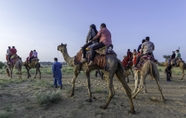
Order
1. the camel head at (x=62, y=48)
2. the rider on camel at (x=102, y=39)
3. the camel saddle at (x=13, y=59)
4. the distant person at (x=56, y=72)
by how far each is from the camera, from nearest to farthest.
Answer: the rider on camel at (x=102, y=39) → the camel head at (x=62, y=48) → the distant person at (x=56, y=72) → the camel saddle at (x=13, y=59)

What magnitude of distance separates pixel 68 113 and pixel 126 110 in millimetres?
2126

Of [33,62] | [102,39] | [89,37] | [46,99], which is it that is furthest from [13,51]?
[102,39]

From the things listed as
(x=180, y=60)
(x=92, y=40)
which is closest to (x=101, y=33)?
(x=92, y=40)

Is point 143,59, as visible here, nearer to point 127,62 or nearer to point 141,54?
point 141,54

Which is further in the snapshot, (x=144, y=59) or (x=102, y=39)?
(x=144, y=59)

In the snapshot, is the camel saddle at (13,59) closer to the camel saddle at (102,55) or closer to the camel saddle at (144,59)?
the camel saddle at (102,55)

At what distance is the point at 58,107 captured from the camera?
20.5 feet

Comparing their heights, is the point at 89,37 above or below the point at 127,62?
above

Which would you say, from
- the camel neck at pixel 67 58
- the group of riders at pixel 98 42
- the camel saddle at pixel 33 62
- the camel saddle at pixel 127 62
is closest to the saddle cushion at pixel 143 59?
the group of riders at pixel 98 42

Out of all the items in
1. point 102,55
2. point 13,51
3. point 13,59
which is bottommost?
point 102,55

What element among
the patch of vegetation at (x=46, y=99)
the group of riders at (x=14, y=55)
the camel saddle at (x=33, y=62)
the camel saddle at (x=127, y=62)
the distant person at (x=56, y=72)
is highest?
the group of riders at (x=14, y=55)

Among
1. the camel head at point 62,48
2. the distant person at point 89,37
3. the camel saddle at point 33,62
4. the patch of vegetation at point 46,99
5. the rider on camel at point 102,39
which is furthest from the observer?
the camel saddle at point 33,62

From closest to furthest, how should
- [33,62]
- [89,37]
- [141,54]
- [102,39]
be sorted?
[102,39]
[89,37]
[141,54]
[33,62]

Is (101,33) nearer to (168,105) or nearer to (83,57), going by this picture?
(83,57)
